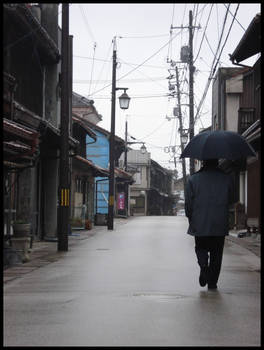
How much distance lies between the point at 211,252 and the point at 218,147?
4.82 feet

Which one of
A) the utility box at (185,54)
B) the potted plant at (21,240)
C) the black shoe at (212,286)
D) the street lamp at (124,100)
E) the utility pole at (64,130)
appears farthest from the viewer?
the utility box at (185,54)

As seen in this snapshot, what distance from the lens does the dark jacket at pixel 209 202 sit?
8242 millimetres

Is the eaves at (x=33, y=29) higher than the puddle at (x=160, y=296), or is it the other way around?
the eaves at (x=33, y=29)

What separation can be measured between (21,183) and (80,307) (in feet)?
37.3

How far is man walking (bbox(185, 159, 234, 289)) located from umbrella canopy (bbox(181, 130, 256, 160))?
0.24 m

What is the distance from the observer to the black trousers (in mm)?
8258

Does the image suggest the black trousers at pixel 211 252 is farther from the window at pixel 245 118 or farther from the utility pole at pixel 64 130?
the window at pixel 245 118

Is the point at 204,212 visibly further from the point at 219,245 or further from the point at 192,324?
the point at 192,324

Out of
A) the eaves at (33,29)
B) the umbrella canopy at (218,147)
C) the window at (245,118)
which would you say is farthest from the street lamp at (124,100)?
the umbrella canopy at (218,147)

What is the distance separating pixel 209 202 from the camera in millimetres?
8344

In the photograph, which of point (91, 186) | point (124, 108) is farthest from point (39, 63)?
point (91, 186)

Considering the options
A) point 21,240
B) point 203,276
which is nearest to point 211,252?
point 203,276

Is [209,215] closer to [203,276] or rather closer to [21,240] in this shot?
[203,276]

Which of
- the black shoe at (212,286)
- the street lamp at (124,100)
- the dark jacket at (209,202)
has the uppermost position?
the street lamp at (124,100)
